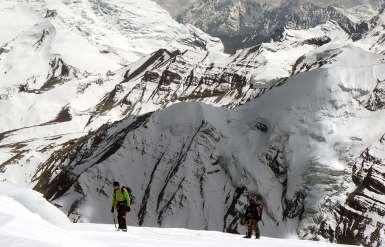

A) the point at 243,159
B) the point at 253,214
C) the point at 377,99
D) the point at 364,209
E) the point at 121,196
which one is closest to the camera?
the point at 121,196

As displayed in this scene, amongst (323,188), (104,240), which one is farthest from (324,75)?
(104,240)

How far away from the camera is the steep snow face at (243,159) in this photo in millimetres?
137625

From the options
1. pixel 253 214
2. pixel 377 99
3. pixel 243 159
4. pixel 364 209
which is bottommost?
pixel 243 159

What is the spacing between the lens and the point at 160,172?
504 feet


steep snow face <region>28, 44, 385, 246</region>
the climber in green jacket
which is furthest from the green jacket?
steep snow face <region>28, 44, 385, 246</region>

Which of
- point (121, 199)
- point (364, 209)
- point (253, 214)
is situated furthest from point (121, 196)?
point (364, 209)

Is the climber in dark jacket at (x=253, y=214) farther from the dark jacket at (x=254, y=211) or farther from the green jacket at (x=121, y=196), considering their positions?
the green jacket at (x=121, y=196)

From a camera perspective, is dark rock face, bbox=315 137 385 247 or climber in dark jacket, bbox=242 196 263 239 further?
dark rock face, bbox=315 137 385 247

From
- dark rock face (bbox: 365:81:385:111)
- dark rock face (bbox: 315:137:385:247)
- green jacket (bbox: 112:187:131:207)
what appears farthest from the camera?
dark rock face (bbox: 365:81:385:111)

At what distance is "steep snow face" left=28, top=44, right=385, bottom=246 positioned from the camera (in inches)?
5418

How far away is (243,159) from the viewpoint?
149000 millimetres

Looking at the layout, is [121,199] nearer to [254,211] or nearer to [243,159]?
[254,211]

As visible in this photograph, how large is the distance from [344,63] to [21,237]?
171 m

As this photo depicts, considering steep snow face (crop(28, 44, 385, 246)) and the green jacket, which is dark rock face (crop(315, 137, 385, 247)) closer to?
steep snow face (crop(28, 44, 385, 246))
